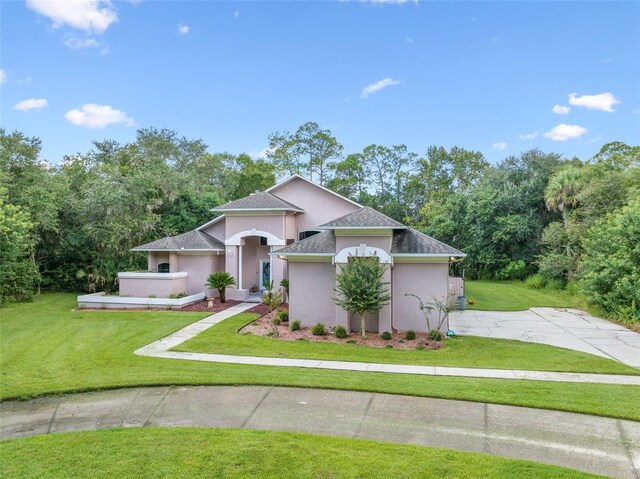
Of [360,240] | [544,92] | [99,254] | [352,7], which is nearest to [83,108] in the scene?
[99,254]

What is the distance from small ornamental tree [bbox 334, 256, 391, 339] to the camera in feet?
46.4

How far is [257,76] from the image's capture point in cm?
2742

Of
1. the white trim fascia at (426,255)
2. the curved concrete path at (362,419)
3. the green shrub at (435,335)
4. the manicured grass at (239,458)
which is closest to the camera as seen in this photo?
the manicured grass at (239,458)

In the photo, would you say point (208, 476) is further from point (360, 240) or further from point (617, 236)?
point (617, 236)

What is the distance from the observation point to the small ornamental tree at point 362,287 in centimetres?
1415

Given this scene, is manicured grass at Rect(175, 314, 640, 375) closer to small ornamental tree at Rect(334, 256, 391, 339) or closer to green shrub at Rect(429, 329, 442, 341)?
green shrub at Rect(429, 329, 442, 341)

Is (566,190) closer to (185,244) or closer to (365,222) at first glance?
(365,222)

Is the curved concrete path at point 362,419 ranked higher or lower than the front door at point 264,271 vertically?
lower

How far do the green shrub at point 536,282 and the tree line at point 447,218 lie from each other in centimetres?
11

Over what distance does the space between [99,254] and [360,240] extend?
19430mm

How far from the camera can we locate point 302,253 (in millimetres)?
16031

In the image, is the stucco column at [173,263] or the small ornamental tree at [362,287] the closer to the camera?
the small ornamental tree at [362,287]

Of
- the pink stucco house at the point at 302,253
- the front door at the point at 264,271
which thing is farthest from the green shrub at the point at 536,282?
the front door at the point at 264,271

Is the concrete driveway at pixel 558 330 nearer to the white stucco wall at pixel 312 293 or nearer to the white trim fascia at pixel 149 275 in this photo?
the white stucco wall at pixel 312 293
